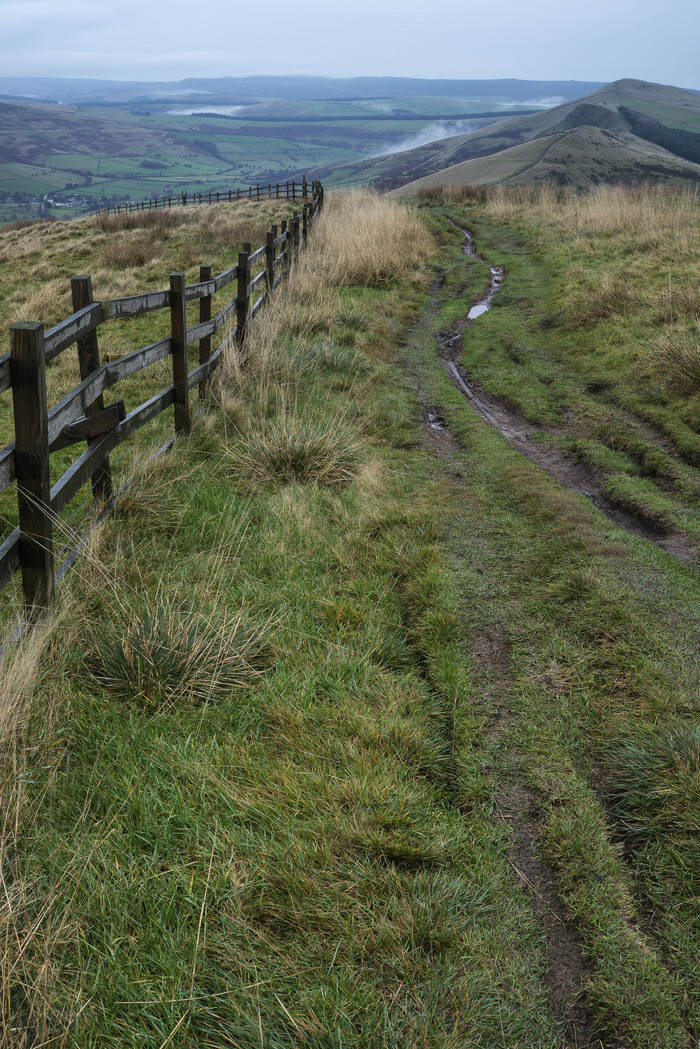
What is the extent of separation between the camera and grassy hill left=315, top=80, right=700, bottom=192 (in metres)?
63.6

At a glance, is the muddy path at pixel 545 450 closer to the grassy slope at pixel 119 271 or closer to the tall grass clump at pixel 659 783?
the tall grass clump at pixel 659 783

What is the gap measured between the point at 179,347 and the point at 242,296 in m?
2.83

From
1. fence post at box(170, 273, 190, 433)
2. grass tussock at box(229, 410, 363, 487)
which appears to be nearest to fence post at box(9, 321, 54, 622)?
grass tussock at box(229, 410, 363, 487)

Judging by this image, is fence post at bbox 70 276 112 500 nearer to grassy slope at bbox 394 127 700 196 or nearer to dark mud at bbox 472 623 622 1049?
dark mud at bbox 472 623 622 1049

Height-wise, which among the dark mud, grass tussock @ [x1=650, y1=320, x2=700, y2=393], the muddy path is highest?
grass tussock @ [x1=650, y1=320, x2=700, y2=393]

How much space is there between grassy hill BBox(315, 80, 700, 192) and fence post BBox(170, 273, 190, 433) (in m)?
58.7

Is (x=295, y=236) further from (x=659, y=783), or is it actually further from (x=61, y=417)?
(x=659, y=783)

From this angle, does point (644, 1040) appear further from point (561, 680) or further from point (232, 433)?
point (232, 433)

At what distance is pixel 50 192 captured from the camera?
178 m

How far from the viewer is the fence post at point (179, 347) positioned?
5613 millimetres

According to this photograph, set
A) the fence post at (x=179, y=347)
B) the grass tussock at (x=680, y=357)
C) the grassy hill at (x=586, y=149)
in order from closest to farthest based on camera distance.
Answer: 1. the fence post at (x=179, y=347)
2. the grass tussock at (x=680, y=357)
3. the grassy hill at (x=586, y=149)

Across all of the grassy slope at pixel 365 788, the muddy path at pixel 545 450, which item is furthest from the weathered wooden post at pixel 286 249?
the grassy slope at pixel 365 788

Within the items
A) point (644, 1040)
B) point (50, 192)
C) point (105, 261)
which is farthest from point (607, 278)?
point (50, 192)

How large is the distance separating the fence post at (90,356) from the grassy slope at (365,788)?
0.86 ft
